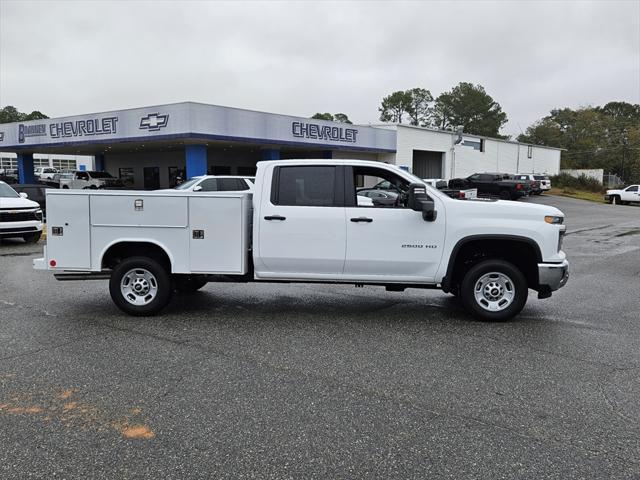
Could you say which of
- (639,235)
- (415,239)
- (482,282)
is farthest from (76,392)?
(639,235)

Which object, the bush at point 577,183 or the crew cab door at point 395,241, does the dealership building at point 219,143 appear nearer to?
the bush at point 577,183

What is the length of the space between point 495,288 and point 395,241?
1426 mm

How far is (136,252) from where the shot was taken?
698 cm

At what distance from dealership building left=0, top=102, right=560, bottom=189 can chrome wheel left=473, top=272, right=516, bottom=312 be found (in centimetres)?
2048

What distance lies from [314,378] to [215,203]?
9.33ft

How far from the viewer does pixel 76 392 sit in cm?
442

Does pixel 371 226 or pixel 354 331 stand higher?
pixel 371 226

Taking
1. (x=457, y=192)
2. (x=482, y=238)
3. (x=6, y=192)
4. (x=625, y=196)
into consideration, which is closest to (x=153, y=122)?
(x=6, y=192)

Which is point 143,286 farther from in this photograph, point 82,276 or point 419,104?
point 419,104

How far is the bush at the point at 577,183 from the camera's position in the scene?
170ft

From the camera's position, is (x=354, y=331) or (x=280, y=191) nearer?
(x=354, y=331)

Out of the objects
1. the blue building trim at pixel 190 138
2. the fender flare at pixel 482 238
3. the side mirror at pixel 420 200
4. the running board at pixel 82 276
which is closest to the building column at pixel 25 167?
the blue building trim at pixel 190 138

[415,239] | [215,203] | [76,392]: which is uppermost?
[215,203]

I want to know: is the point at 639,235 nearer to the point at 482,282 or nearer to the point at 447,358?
the point at 482,282
